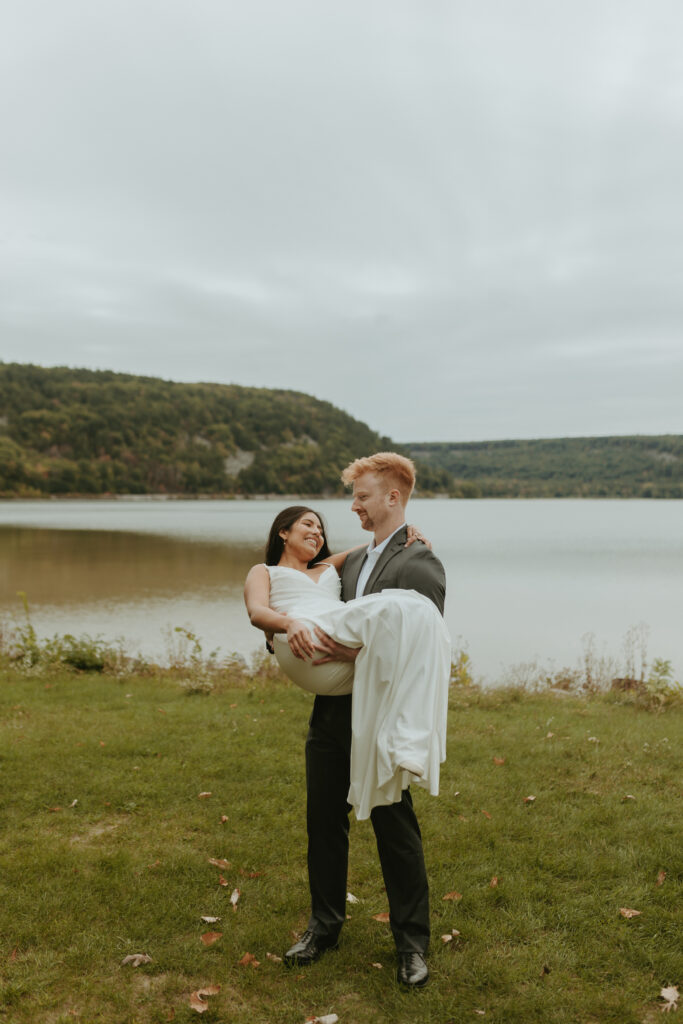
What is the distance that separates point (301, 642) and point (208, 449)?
474 ft

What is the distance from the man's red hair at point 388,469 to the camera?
3633 millimetres

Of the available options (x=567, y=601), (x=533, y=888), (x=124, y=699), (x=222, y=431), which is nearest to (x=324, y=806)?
(x=533, y=888)

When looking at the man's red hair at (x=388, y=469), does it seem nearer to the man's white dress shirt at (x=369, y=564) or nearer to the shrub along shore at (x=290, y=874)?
the man's white dress shirt at (x=369, y=564)

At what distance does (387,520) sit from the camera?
3.71m

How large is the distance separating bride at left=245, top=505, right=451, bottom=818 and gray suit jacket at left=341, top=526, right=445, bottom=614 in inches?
3.9

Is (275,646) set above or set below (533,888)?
above

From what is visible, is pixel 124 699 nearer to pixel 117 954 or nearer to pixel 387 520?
pixel 117 954

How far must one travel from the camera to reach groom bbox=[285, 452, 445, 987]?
3.50 metres

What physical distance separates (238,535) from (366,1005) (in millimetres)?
47647

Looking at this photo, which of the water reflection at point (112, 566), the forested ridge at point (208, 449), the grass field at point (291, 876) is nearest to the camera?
the grass field at point (291, 876)

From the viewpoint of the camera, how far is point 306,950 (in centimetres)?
371

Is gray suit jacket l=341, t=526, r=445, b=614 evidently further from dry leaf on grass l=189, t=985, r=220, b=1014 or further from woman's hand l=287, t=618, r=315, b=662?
dry leaf on grass l=189, t=985, r=220, b=1014

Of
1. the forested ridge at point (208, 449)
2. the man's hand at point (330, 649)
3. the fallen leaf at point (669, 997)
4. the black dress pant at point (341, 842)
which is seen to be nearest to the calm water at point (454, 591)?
the fallen leaf at point (669, 997)

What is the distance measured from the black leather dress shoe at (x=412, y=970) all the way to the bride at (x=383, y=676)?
35.1 inches
